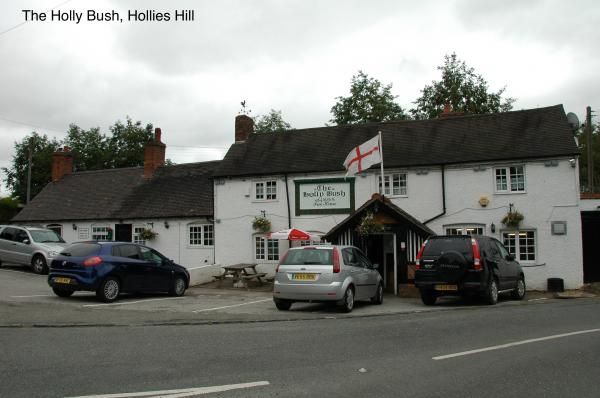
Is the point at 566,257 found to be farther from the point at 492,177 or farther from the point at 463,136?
the point at 463,136

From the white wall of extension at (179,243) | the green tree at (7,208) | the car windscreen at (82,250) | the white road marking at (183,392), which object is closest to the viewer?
the white road marking at (183,392)

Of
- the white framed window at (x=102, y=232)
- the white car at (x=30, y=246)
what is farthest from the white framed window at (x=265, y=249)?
the white framed window at (x=102, y=232)

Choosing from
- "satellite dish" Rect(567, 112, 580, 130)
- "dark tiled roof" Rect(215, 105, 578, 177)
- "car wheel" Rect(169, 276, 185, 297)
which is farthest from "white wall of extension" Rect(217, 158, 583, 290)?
"car wheel" Rect(169, 276, 185, 297)

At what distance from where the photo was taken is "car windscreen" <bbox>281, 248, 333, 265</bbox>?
13688mm

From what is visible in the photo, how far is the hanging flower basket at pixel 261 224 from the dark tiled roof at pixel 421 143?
2037mm

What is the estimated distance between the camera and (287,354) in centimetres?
797

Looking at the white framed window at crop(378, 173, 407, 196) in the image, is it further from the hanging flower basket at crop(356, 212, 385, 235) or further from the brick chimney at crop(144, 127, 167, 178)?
the brick chimney at crop(144, 127, 167, 178)

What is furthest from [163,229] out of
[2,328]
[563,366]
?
[563,366]

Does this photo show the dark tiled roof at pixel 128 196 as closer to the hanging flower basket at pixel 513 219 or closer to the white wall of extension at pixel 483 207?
the white wall of extension at pixel 483 207

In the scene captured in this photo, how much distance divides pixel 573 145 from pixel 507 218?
136 inches

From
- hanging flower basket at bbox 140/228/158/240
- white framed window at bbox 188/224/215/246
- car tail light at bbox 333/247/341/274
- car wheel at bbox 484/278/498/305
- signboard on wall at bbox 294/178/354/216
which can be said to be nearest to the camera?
car tail light at bbox 333/247/341/274

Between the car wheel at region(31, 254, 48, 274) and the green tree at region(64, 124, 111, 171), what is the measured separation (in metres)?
→ 32.3

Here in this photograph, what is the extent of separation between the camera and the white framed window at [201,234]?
26172 mm

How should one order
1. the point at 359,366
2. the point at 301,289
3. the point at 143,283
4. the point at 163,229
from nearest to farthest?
the point at 359,366, the point at 301,289, the point at 143,283, the point at 163,229
